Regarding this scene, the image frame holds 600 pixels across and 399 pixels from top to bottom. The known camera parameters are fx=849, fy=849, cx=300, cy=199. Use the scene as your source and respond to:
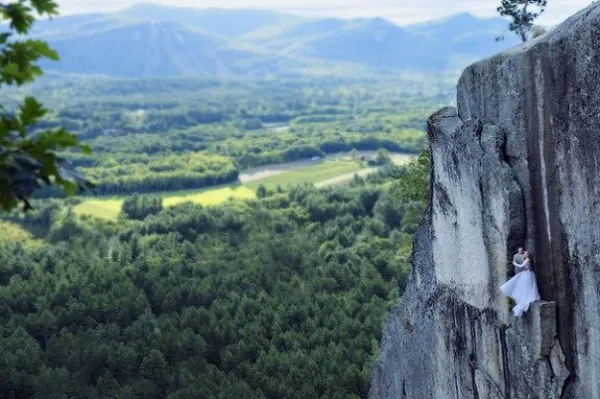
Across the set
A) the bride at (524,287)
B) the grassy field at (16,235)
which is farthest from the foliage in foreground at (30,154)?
the grassy field at (16,235)

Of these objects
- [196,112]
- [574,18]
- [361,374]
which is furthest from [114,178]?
[196,112]

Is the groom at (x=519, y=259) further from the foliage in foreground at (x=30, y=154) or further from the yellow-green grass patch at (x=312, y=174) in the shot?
the yellow-green grass patch at (x=312, y=174)

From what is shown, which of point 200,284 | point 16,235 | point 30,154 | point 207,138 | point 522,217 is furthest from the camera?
point 207,138

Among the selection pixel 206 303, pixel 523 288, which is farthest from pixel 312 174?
pixel 523 288

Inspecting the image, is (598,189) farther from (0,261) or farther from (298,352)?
(0,261)

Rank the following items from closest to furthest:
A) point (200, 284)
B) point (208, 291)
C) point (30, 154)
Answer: point (30, 154) → point (208, 291) → point (200, 284)

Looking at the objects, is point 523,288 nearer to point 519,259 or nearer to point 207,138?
point 519,259

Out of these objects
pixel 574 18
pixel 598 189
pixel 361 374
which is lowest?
pixel 361 374
